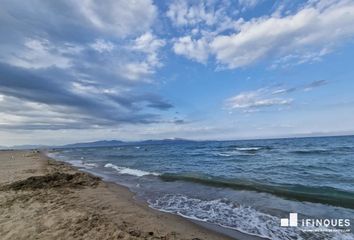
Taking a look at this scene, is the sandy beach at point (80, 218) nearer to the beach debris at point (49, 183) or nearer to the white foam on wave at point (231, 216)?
the beach debris at point (49, 183)

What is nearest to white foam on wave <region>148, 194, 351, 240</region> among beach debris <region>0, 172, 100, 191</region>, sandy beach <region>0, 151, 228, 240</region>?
sandy beach <region>0, 151, 228, 240</region>

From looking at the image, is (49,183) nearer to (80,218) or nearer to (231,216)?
(80,218)

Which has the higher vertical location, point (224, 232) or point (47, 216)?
point (47, 216)

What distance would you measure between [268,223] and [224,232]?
145cm

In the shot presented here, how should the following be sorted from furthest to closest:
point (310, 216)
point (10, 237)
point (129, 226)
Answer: point (310, 216) < point (129, 226) < point (10, 237)

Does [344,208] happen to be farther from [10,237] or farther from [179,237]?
[10,237]

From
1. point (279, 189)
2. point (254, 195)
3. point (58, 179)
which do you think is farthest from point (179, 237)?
point (58, 179)

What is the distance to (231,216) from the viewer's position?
750 centimetres

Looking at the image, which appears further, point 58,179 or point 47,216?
point 58,179

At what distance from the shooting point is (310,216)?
7.51 meters

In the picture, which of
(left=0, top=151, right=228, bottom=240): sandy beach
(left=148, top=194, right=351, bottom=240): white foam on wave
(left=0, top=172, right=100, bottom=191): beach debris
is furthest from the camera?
(left=0, top=172, right=100, bottom=191): beach debris

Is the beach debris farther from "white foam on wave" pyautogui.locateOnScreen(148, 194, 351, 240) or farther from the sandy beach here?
"white foam on wave" pyautogui.locateOnScreen(148, 194, 351, 240)

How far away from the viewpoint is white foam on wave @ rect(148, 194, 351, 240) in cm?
608

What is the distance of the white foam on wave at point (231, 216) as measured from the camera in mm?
6078
